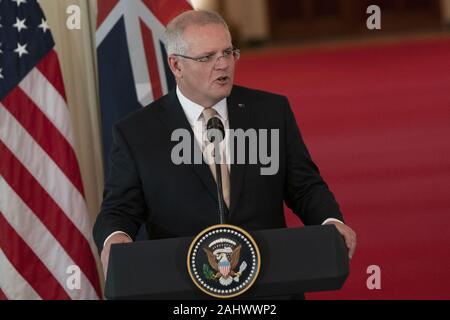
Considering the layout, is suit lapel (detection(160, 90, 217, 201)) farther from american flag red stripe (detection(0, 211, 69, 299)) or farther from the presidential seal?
american flag red stripe (detection(0, 211, 69, 299))

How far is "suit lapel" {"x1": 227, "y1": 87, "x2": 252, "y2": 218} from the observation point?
303 cm

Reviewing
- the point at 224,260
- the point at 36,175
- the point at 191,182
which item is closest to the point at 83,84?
the point at 36,175

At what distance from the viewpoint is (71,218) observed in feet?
13.8

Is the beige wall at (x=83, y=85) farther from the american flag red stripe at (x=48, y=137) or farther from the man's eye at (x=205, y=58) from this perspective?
the man's eye at (x=205, y=58)

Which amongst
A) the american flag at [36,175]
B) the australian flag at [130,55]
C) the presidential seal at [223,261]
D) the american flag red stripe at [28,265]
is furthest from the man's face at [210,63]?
the american flag red stripe at [28,265]

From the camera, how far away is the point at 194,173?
10.0 ft

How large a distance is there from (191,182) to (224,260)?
866 millimetres

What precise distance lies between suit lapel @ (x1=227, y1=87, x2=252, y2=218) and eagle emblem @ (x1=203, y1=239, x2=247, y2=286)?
77 centimetres

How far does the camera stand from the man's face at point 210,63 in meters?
2.84

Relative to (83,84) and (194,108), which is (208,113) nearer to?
(194,108)

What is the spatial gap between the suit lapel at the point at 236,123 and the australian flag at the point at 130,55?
1.05 meters

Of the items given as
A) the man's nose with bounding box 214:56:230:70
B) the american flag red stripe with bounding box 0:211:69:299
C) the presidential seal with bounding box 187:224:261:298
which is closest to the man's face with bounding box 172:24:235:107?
the man's nose with bounding box 214:56:230:70
